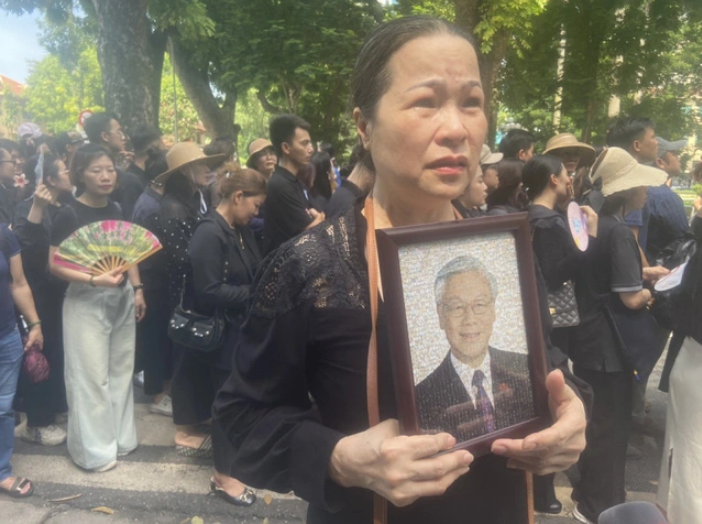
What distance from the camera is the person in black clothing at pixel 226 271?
3.39 m

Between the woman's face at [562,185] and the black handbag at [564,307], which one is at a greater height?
the woman's face at [562,185]

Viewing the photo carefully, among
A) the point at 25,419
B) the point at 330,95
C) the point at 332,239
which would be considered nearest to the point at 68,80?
the point at 330,95

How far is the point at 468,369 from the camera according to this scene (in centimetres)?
98

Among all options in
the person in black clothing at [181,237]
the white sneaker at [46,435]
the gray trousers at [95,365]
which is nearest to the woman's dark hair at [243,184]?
the person in black clothing at [181,237]

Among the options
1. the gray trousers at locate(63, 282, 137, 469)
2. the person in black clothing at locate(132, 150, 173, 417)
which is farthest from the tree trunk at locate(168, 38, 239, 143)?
the gray trousers at locate(63, 282, 137, 469)

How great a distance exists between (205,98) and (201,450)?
15.4m

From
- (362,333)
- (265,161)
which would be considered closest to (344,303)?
(362,333)

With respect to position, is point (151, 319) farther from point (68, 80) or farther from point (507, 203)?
point (68, 80)

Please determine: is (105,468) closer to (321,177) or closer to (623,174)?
(321,177)

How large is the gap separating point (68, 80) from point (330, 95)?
3781cm

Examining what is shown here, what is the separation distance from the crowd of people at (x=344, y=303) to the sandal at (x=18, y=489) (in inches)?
0.5

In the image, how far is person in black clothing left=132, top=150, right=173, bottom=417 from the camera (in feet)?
15.3

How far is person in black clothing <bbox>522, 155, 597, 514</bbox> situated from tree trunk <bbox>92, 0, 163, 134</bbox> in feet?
24.5

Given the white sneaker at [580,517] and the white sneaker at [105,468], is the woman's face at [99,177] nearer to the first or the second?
the white sneaker at [105,468]
